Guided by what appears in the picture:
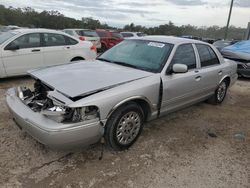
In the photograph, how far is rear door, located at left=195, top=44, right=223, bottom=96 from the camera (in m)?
4.75

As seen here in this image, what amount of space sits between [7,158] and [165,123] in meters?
2.72

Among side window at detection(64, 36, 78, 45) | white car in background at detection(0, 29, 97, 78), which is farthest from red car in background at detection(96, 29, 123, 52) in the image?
side window at detection(64, 36, 78, 45)

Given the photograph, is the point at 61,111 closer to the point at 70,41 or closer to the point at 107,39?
the point at 70,41

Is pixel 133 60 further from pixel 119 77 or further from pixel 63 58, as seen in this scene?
pixel 63 58

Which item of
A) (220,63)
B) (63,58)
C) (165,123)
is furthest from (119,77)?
(63,58)

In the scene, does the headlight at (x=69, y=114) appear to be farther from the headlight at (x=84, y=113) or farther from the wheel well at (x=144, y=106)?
the wheel well at (x=144, y=106)

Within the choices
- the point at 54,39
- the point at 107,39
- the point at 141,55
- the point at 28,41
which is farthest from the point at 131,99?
the point at 107,39

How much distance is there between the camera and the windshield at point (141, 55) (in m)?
3.91

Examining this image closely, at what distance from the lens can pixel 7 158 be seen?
3195mm

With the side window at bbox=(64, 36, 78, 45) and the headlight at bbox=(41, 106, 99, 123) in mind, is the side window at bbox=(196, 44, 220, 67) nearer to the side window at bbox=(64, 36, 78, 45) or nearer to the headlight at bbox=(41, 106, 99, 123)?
the headlight at bbox=(41, 106, 99, 123)

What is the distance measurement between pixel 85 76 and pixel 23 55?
4017mm

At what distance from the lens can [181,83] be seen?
13.5 feet

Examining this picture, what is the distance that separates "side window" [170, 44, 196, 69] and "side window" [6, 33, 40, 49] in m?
4.48

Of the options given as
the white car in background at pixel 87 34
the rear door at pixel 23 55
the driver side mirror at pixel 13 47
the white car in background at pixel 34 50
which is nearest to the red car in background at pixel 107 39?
the white car in background at pixel 87 34
